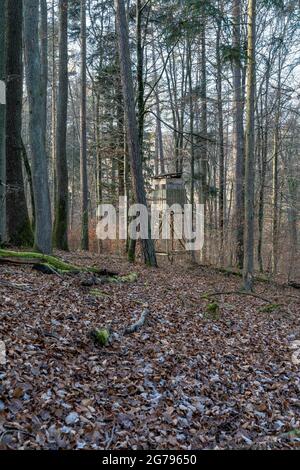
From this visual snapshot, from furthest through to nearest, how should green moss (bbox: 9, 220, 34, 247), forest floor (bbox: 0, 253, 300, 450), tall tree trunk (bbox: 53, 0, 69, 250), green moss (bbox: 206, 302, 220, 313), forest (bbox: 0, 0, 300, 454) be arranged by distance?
tall tree trunk (bbox: 53, 0, 69, 250) < green moss (bbox: 9, 220, 34, 247) < green moss (bbox: 206, 302, 220, 313) < forest (bbox: 0, 0, 300, 454) < forest floor (bbox: 0, 253, 300, 450)

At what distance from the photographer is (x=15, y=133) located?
33.5 ft

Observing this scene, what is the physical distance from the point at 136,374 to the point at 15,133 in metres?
7.71

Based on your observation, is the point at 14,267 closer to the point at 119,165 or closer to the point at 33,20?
the point at 33,20

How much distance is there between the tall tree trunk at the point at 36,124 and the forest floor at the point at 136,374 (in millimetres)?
1396

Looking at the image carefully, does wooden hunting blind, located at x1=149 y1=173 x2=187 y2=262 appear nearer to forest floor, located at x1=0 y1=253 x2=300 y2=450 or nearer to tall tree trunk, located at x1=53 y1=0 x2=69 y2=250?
tall tree trunk, located at x1=53 y1=0 x2=69 y2=250

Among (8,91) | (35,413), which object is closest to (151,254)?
(8,91)

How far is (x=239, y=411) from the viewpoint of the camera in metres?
4.47

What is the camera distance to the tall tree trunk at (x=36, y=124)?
26.6 feet

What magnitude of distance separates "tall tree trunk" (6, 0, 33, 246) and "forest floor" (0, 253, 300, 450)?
9.18 feet

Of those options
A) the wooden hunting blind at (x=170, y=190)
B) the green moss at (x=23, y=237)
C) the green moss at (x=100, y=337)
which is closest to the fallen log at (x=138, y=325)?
the green moss at (x=100, y=337)

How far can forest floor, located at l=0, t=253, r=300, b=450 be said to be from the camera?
3.60 metres

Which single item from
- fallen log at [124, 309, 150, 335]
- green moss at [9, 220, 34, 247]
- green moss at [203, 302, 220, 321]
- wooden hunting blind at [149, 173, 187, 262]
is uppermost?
wooden hunting blind at [149, 173, 187, 262]

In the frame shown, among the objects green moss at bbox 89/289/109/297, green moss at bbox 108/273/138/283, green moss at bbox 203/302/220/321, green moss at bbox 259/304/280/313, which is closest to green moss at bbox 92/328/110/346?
green moss at bbox 89/289/109/297
